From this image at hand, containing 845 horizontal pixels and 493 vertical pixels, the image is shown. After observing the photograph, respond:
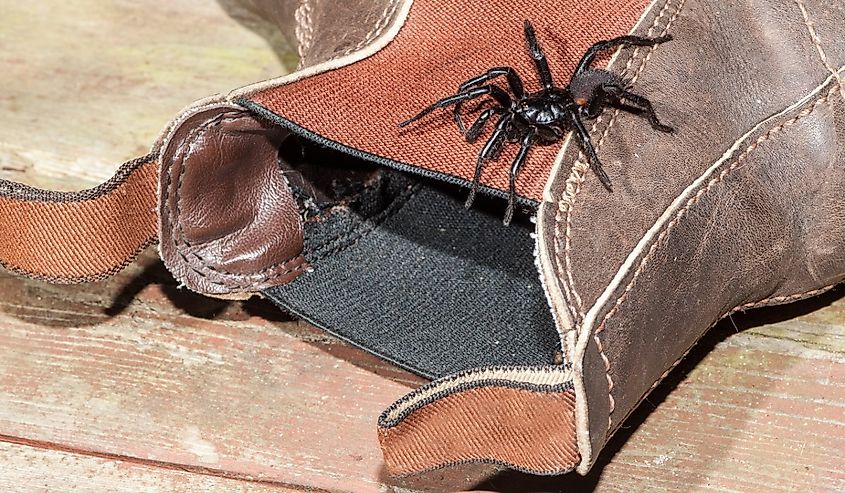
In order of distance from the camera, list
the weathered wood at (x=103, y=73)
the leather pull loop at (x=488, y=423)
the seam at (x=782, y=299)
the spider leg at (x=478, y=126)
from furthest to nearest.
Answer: the weathered wood at (x=103, y=73) < the seam at (x=782, y=299) < the spider leg at (x=478, y=126) < the leather pull loop at (x=488, y=423)

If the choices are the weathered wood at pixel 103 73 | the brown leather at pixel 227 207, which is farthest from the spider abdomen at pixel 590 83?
the weathered wood at pixel 103 73

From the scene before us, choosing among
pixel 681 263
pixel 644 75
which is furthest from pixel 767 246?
pixel 644 75

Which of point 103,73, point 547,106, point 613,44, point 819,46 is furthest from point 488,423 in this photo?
point 103,73

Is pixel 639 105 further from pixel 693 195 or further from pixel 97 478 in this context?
pixel 97 478

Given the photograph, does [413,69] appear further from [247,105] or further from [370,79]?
[247,105]

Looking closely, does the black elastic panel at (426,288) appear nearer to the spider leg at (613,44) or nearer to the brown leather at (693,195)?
the brown leather at (693,195)

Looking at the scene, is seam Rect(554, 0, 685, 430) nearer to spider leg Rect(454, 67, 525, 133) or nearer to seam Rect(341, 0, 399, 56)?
spider leg Rect(454, 67, 525, 133)

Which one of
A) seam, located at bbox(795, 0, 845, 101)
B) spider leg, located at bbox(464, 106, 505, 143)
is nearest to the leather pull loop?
spider leg, located at bbox(464, 106, 505, 143)
